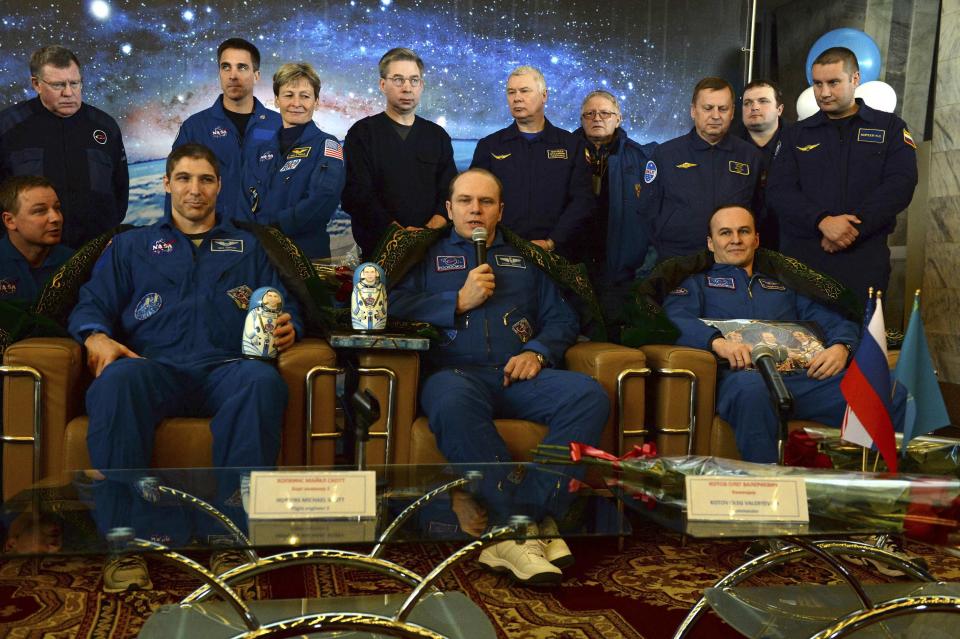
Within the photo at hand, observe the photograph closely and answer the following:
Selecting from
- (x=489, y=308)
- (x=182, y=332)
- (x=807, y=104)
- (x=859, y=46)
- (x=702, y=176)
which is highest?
(x=859, y=46)

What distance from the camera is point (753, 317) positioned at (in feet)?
13.4

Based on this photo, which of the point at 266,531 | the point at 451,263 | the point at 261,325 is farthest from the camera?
the point at 451,263

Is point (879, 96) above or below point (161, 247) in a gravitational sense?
above

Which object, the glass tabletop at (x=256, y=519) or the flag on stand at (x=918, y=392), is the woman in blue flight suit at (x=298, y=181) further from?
the flag on stand at (x=918, y=392)

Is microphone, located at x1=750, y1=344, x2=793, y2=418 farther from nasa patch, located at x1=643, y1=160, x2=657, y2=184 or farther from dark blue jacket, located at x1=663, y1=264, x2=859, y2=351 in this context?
nasa patch, located at x1=643, y1=160, x2=657, y2=184

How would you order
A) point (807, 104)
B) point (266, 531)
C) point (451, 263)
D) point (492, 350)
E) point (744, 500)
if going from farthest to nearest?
point (807, 104) < point (451, 263) < point (492, 350) < point (744, 500) < point (266, 531)

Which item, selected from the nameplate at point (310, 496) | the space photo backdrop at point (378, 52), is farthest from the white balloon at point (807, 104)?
the nameplate at point (310, 496)

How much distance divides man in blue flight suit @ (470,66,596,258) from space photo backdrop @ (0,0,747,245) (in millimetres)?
575

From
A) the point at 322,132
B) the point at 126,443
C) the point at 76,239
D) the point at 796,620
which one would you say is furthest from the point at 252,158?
the point at 796,620

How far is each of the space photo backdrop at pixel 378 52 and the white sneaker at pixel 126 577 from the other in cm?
253

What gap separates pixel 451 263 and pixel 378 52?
6.95ft

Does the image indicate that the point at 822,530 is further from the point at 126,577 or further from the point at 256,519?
the point at 126,577

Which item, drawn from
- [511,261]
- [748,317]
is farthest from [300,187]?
[748,317]

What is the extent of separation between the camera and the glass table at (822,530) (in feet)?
5.89
